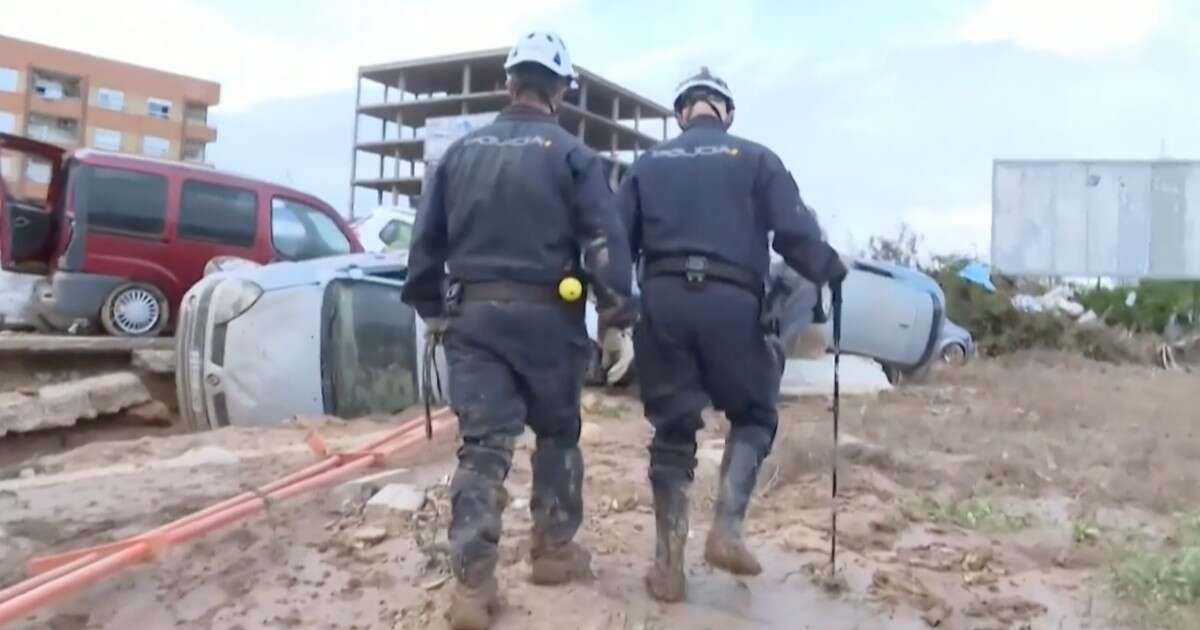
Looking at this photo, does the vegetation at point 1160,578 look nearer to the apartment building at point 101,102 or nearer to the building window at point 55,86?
the apartment building at point 101,102

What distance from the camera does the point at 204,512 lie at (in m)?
5.20

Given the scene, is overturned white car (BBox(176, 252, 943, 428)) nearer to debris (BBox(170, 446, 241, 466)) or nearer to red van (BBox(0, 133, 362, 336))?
debris (BBox(170, 446, 241, 466))

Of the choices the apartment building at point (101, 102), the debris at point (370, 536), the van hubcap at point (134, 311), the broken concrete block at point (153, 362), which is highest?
the apartment building at point (101, 102)

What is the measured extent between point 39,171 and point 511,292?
29.4 ft

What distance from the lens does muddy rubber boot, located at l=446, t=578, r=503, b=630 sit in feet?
13.0

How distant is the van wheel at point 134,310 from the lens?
11500 mm

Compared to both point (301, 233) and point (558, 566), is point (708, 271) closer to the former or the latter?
point (558, 566)

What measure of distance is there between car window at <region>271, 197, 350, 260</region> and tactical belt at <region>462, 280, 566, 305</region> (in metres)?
8.31

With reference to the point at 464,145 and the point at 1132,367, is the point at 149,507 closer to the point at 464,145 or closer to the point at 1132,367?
the point at 464,145

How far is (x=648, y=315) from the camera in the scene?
4.57m

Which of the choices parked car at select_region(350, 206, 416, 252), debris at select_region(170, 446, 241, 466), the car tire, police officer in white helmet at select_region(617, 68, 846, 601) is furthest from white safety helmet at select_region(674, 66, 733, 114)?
the car tire

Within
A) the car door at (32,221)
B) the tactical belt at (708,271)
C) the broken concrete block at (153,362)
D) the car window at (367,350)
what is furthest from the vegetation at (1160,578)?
the car door at (32,221)

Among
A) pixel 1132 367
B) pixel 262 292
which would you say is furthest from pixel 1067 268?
pixel 262 292

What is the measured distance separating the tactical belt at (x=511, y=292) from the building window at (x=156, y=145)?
114 ft
